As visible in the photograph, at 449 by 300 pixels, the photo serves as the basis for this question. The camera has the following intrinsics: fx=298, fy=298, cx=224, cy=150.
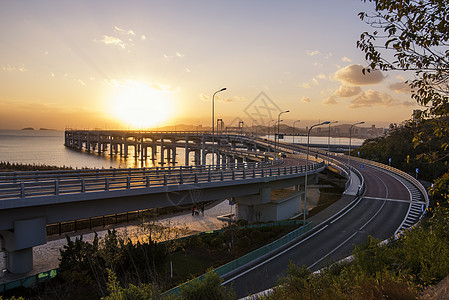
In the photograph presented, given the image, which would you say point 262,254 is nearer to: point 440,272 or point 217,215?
point 440,272

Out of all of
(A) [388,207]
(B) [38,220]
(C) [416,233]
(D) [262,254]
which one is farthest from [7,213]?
(A) [388,207]

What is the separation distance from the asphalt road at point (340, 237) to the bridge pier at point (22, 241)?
36.2ft

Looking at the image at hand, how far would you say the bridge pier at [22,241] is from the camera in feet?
53.4

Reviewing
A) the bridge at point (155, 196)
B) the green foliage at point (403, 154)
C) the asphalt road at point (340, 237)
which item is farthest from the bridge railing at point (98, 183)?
the green foliage at point (403, 154)

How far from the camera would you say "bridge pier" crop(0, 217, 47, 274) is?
16.3 metres

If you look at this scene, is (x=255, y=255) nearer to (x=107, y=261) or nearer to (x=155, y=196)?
(x=155, y=196)

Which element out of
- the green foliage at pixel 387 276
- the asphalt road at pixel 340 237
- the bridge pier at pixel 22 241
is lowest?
the asphalt road at pixel 340 237

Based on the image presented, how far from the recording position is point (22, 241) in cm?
1636

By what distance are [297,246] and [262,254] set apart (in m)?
3.76

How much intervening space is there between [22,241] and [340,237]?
71.9ft

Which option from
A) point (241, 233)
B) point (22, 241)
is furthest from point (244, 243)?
point (22, 241)

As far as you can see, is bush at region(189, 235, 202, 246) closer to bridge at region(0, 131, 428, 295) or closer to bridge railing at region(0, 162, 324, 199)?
bridge at region(0, 131, 428, 295)

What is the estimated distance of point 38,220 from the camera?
16922 millimetres

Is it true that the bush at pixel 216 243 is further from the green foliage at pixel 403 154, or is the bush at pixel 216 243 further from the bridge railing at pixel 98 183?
the green foliage at pixel 403 154
